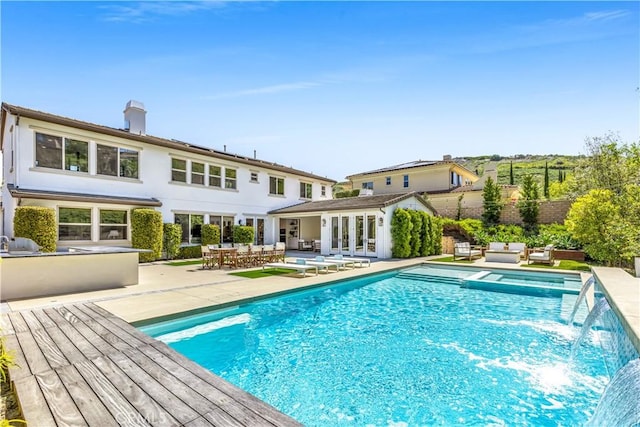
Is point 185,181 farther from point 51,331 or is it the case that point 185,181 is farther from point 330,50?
point 51,331

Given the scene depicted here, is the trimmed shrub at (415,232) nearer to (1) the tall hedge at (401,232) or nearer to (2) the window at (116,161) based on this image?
(1) the tall hedge at (401,232)

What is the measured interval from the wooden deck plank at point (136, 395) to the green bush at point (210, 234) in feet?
50.3

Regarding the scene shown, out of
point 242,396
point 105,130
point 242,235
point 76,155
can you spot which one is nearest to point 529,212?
point 242,235

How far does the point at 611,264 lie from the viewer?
43.3 feet

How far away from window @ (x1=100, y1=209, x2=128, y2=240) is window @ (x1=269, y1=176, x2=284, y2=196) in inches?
400

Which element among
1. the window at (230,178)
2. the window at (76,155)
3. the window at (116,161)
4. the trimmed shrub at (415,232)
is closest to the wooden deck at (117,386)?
the window at (76,155)

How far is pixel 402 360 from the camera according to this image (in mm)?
5473

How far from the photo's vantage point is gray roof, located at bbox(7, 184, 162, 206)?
12.6 meters

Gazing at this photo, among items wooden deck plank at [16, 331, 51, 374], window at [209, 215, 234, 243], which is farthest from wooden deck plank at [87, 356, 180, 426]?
window at [209, 215, 234, 243]

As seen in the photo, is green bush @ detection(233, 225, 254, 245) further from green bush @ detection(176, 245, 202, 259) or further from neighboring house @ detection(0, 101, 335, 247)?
green bush @ detection(176, 245, 202, 259)

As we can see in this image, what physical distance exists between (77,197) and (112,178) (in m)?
2.12

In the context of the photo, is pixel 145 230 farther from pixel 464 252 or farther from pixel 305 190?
pixel 464 252

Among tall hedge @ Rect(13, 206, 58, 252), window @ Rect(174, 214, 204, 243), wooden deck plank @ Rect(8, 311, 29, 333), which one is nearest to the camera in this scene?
wooden deck plank @ Rect(8, 311, 29, 333)

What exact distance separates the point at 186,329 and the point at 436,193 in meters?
27.3
